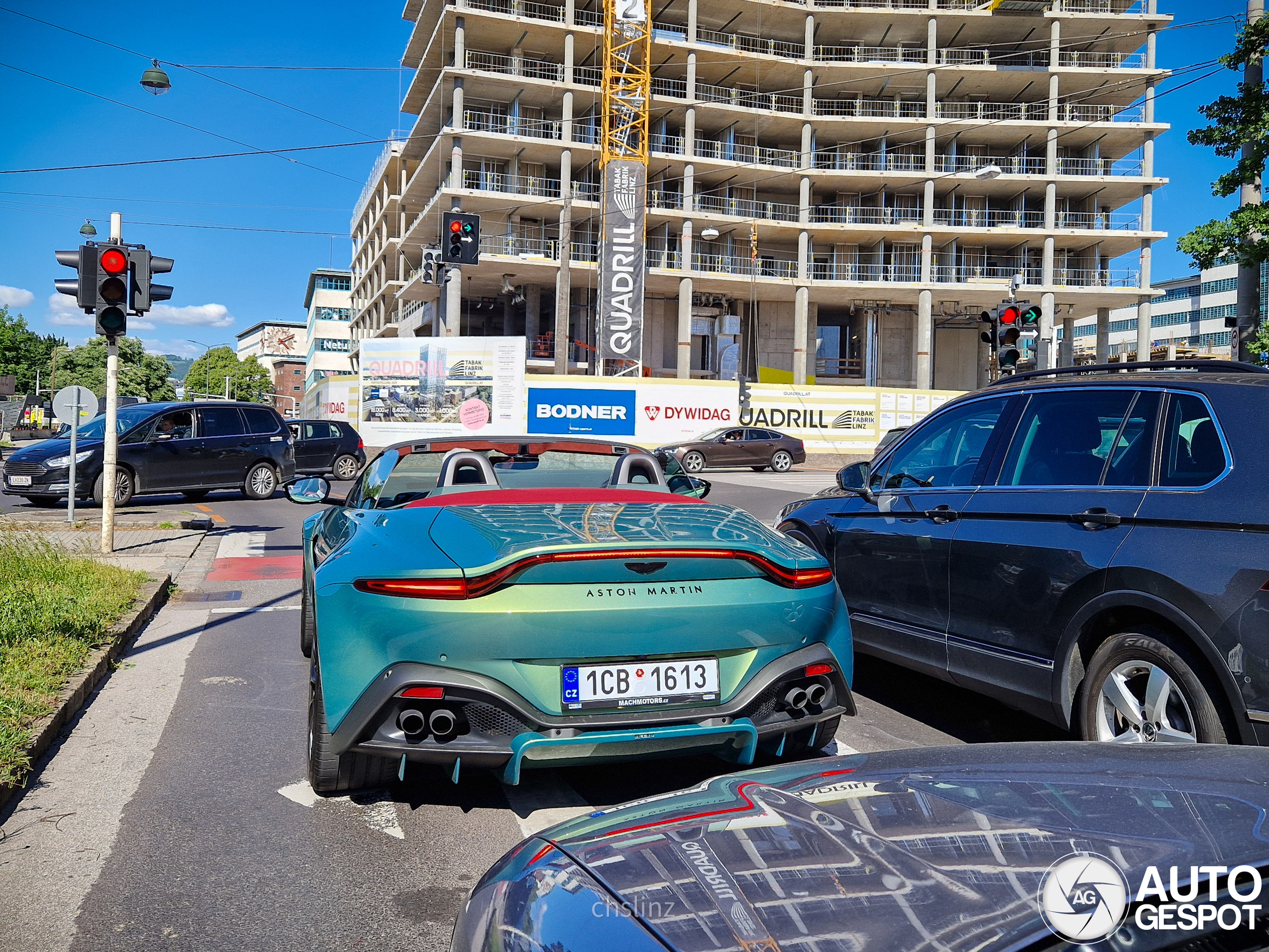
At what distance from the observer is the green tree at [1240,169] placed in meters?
14.9

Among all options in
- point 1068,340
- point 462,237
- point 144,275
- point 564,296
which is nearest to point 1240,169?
point 462,237

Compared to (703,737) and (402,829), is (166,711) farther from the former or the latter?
(703,737)

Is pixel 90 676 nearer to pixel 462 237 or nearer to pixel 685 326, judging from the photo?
pixel 462 237

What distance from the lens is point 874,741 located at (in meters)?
4.54

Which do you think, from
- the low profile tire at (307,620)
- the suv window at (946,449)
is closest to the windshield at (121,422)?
the low profile tire at (307,620)

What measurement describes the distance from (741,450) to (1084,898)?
3103 centimetres

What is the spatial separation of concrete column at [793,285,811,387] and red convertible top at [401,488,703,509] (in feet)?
147

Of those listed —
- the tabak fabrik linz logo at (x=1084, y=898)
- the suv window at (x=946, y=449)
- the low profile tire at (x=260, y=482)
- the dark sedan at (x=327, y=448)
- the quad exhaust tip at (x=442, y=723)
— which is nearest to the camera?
the tabak fabrik linz logo at (x=1084, y=898)

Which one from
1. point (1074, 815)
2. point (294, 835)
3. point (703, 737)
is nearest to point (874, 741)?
point (703, 737)

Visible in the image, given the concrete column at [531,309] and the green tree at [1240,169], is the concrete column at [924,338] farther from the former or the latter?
the green tree at [1240,169]

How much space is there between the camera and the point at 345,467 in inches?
926

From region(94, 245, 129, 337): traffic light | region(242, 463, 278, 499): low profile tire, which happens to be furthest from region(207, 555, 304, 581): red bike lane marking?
region(242, 463, 278, 499): low profile tire

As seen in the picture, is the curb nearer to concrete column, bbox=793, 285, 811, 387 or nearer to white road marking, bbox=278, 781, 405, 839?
white road marking, bbox=278, 781, 405, 839

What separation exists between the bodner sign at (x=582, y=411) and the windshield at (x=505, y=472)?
29.2 m
